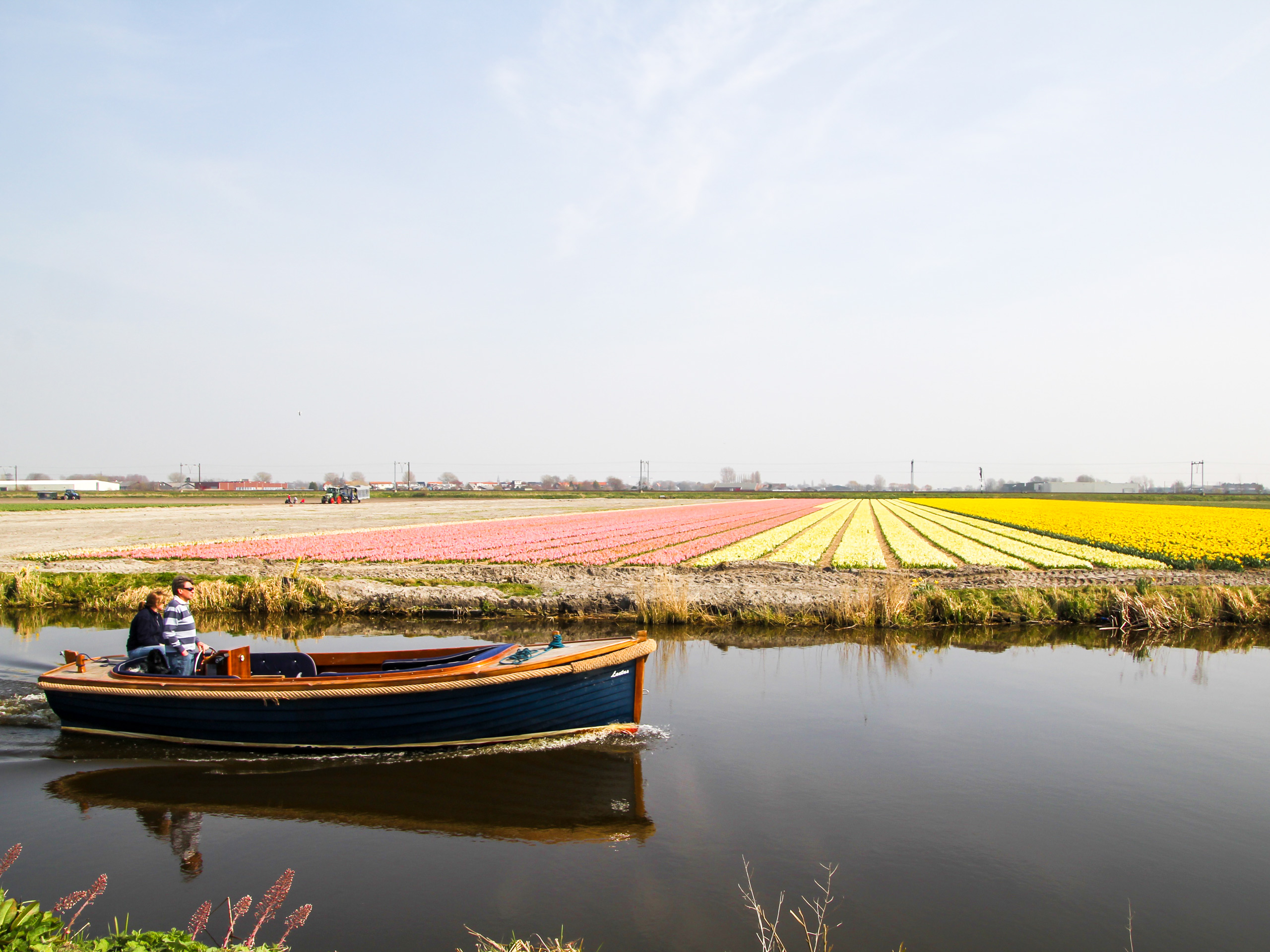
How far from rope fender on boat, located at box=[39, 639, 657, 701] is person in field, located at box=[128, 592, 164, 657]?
0.64 metres

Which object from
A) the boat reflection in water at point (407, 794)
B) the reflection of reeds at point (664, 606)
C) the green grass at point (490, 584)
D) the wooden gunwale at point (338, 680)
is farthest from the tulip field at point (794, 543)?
the boat reflection in water at point (407, 794)

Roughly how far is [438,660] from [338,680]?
4.93 feet

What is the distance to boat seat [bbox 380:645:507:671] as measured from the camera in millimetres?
9914

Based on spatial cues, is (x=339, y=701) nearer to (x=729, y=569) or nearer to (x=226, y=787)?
(x=226, y=787)

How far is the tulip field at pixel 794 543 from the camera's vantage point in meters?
26.1

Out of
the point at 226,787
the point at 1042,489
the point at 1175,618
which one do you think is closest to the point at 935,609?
the point at 1175,618

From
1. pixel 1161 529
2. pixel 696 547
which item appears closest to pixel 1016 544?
pixel 1161 529

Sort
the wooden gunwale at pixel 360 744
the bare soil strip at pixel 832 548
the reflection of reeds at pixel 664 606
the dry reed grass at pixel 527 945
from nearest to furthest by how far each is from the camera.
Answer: the dry reed grass at pixel 527 945
the wooden gunwale at pixel 360 744
the reflection of reeds at pixel 664 606
the bare soil strip at pixel 832 548

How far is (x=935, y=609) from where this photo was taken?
17578mm

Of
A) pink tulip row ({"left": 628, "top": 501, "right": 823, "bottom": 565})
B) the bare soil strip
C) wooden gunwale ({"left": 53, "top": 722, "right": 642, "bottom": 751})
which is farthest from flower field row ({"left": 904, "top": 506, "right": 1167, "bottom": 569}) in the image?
wooden gunwale ({"left": 53, "top": 722, "right": 642, "bottom": 751})

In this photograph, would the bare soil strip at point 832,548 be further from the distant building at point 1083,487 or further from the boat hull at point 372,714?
the distant building at point 1083,487

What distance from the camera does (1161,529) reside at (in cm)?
4019

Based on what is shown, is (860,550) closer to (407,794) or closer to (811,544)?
(811,544)

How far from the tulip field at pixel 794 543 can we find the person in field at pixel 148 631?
1502cm
